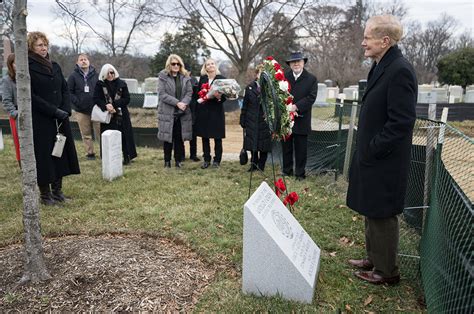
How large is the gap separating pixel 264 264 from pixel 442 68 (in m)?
32.1

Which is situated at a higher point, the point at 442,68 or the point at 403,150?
the point at 442,68

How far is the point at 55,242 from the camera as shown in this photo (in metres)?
3.99

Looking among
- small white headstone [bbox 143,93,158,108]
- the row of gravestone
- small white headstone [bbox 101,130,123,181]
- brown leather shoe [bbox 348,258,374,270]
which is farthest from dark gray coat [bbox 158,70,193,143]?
small white headstone [bbox 143,93,158,108]

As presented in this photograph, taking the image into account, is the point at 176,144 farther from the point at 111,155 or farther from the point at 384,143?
the point at 384,143

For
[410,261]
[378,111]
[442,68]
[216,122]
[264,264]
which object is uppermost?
[442,68]

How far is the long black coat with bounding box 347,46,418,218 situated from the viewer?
2781 mm

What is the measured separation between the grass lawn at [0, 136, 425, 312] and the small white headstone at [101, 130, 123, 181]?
0.17m

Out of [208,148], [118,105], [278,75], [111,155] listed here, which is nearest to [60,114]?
[111,155]

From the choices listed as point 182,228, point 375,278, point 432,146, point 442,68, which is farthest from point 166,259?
point 442,68

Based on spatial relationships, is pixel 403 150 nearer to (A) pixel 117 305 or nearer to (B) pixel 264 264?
(B) pixel 264 264

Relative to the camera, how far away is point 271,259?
113 inches

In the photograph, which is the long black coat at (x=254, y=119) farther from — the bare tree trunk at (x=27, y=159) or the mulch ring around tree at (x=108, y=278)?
the bare tree trunk at (x=27, y=159)

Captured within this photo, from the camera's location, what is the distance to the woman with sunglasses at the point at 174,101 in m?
6.92

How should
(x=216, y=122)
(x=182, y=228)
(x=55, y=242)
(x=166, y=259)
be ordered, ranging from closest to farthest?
(x=166, y=259) < (x=55, y=242) < (x=182, y=228) < (x=216, y=122)
